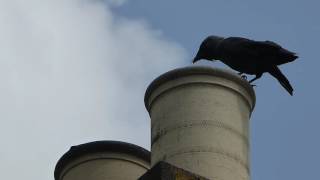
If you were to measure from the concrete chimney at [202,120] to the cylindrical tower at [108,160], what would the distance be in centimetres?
140

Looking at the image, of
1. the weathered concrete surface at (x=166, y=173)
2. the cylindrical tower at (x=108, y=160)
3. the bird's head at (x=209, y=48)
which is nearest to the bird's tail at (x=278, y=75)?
the bird's head at (x=209, y=48)

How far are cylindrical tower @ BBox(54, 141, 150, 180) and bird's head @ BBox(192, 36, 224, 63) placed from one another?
51.8 inches

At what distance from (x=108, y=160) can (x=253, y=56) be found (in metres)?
2.09

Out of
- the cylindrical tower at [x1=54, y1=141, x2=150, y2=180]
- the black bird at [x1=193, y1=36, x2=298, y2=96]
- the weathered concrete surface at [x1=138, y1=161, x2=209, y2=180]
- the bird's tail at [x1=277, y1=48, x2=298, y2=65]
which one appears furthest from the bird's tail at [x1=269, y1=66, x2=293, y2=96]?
the weathered concrete surface at [x1=138, y1=161, x2=209, y2=180]

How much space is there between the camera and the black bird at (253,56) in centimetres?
1109

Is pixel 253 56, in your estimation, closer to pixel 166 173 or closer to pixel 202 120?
pixel 202 120

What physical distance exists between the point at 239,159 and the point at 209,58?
5.87 feet

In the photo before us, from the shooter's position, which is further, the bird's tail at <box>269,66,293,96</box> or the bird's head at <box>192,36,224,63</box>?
the bird's head at <box>192,36,224,63</box>

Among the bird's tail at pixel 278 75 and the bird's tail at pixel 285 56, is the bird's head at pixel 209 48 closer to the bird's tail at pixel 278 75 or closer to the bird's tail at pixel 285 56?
the bird's tail at pixel 278 75

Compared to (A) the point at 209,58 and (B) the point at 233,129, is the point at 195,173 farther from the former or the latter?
(A) the point at 209,58

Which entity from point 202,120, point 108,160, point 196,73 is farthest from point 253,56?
point 108,160

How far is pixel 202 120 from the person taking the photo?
33.6 feet

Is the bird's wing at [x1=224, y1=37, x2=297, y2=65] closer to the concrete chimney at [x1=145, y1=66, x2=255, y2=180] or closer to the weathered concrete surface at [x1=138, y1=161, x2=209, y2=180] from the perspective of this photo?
the concrete chimney at [x1=145, y1=66, x2=255, y2=180]

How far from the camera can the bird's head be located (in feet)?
37.8
